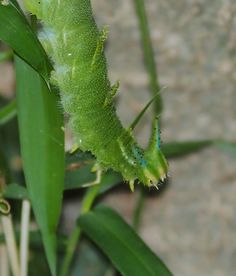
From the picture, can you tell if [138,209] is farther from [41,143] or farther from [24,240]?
[41,143]

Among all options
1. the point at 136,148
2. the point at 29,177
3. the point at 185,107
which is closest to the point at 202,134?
the point at 185,107

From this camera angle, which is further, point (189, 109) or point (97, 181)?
point (189, 109)

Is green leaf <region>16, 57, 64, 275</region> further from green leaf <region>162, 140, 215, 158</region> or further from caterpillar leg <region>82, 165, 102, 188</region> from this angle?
green leaf <region>162, 140, 215, 158</region>

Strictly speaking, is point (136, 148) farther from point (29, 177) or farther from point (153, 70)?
point (153, 70)

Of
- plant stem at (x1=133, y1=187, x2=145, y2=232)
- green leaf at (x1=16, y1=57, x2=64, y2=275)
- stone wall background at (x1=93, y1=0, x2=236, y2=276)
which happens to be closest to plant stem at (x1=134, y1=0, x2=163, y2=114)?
stone wall background at (x1=93, y1=0, x2=236, y2=276)

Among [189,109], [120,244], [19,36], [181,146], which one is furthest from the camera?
[189,109]

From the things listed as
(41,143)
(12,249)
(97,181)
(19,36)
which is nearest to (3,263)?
(12,249)

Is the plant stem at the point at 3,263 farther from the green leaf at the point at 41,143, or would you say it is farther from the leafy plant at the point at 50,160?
the green leaf at the point at 41,143
